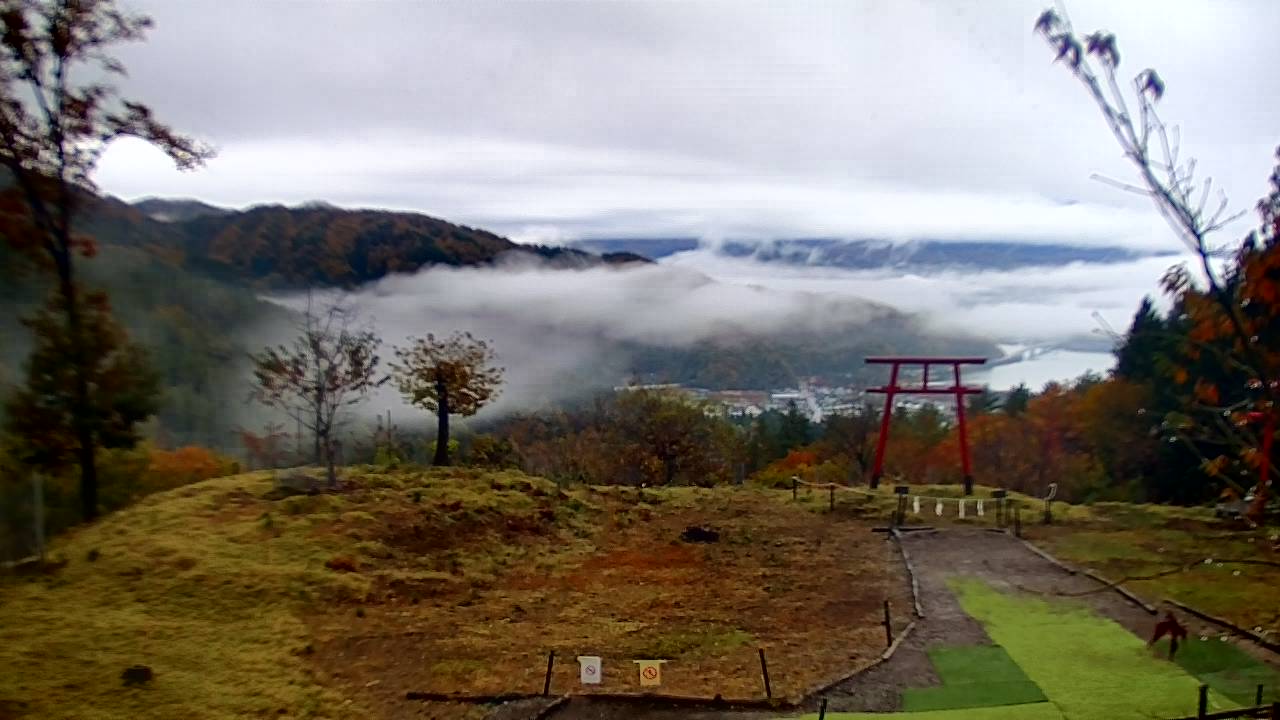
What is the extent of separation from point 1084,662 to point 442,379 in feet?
43.4

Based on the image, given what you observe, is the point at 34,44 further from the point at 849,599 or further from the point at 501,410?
the point at 501,410

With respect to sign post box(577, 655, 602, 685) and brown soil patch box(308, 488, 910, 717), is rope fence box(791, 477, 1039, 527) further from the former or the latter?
sign post box(577, 655, 602, 685)

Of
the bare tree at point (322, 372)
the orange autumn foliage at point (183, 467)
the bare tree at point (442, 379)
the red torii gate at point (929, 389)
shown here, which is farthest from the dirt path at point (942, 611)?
the orange autumn foliage at point (183, 467)

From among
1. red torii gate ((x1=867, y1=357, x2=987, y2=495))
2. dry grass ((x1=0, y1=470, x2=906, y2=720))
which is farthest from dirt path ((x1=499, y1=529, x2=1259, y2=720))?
red torii gate ((x1=867, y1=357, x2=987, y2=495))

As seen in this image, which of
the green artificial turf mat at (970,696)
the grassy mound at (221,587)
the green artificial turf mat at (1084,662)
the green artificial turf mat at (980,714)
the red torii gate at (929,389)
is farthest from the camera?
the red torii gate at (929,389)

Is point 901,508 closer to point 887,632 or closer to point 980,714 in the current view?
point 887,632

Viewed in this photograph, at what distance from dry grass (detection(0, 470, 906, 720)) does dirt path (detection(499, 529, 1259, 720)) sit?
457 millimetres

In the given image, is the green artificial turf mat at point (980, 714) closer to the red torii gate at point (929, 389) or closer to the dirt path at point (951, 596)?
the dirt path at point (951, 596)

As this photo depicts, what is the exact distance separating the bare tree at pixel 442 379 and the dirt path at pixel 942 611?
9.36 meters

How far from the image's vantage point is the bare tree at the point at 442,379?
1845 centimetres

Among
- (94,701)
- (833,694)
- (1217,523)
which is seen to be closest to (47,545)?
(94,701)

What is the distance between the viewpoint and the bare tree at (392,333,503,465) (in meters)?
18.5

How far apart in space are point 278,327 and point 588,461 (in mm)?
17816

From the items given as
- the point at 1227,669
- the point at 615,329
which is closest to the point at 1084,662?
the point at 1227,669
